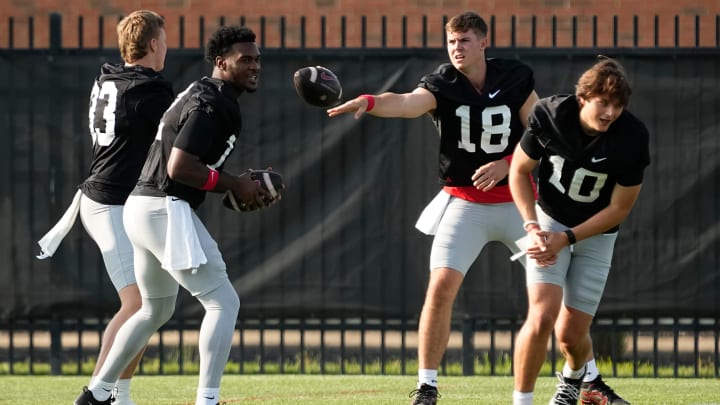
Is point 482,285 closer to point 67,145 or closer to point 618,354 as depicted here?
point 618,354

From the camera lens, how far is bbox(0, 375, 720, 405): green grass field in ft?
26.4

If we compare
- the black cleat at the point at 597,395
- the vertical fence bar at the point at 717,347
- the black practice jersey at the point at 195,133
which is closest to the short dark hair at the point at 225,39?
the black practice jersey at the point at 195,133

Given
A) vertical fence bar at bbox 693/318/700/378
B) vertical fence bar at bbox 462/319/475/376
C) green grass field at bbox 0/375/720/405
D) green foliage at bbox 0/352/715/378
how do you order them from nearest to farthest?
green grass field at bbox 0/375/720/405, vertical fence bar at bbox 693/318/700/378, vertical fence bar at bbox 462/319/475/376, green foliage at bbox 0/352/715/378

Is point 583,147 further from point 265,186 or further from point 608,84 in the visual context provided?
point 265,186

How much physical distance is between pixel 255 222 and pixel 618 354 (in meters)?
2.92

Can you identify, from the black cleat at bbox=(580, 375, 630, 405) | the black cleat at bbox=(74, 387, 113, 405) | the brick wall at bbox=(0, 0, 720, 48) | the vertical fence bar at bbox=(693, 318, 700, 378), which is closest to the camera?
the black cleat at bbox=(74, 387, 113, 405)

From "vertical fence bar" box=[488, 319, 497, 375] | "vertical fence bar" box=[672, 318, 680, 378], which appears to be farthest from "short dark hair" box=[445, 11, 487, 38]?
"vertical fence bar" box=[672, 318, 680, 378]

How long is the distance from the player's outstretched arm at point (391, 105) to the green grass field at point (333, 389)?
1885 mm

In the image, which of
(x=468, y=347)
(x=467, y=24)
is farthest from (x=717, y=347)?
(x=467, y=24)

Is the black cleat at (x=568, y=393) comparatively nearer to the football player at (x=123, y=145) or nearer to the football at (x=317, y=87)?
the football at (x=317, y=87)

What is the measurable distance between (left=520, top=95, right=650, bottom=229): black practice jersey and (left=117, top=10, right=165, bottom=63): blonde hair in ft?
6.91

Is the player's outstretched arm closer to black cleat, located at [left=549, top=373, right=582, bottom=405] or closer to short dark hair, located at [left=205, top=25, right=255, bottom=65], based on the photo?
short dark hair, located at [left=205, top=25, right=255, bottom=65]

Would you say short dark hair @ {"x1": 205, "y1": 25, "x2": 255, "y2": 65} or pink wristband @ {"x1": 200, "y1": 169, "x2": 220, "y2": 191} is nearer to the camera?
pink wristband @ {"x1": 200, "y1": 169, "x2": 220, "y2": 191}

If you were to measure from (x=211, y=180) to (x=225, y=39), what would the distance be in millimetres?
701
